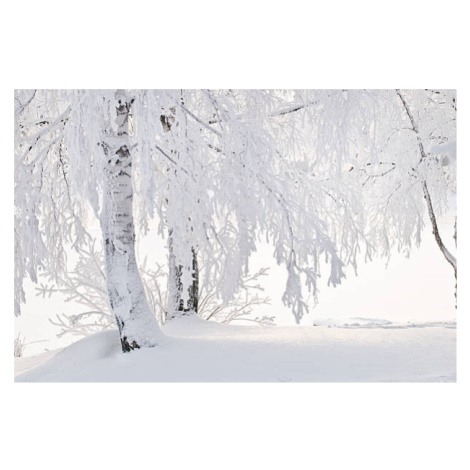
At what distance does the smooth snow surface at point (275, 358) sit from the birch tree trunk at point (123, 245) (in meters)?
0.18

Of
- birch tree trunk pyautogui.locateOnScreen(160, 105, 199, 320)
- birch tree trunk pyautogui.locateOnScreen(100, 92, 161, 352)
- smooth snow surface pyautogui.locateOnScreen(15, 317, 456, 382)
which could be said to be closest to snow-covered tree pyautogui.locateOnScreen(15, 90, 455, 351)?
birch tree trunk pyautogui.locateOnScreen(100, 92, 161, 352)

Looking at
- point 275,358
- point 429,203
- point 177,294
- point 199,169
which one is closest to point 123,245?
point 199,169

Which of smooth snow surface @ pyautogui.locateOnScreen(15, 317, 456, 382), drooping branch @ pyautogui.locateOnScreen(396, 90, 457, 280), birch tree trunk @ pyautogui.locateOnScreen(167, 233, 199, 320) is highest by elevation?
drooping branch @ pyautogui.locateOnScreen(396, 90, 457, 280)

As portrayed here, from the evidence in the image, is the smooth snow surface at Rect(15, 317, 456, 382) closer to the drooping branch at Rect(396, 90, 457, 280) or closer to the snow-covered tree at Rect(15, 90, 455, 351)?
the snow-covered tree at Rect(15, 90, 455, 351)

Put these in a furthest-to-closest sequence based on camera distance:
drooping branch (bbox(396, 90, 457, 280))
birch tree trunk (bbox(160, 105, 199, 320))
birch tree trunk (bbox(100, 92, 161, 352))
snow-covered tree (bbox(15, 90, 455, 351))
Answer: birch tree trunk (bbox(160, 105, 199, 320)), drooping branch (bbox(396, 90, 457, 280)), birch tree trunk (bbox(100, 92, 161, 352)), snow-covered tree (bbox(15, 90, 455, 351))

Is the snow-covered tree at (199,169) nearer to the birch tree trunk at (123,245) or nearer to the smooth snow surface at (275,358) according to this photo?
the birch tree trunk at (123,245)

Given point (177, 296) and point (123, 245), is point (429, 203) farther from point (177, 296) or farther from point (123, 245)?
point (123, 245)

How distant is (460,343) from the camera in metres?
4.13

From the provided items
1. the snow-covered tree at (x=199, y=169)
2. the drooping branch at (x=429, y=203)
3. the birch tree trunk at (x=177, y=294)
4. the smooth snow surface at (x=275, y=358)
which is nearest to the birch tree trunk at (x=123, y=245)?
the snow-covered tree at (x=199, y=169)

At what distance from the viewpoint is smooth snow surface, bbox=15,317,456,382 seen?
3990mm

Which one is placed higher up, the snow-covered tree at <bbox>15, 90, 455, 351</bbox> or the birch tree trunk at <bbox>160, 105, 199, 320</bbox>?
the snow-covered tree at <bbox>15, 90, 455, 351</bbox>

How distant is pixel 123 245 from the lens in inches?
165
